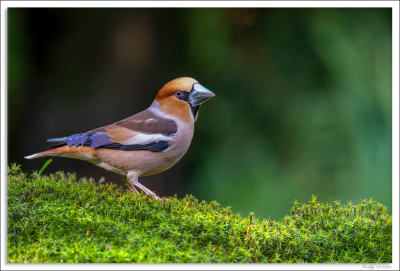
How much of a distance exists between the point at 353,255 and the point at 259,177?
143 inches

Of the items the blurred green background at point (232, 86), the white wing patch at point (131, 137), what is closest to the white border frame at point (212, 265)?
the white wing patch at point (131, 137)

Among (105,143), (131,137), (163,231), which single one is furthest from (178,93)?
(163,231)

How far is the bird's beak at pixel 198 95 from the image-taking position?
14.8 feet

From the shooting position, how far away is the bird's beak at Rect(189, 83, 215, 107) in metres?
4.50

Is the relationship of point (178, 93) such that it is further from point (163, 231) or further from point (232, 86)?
point (232, 86)

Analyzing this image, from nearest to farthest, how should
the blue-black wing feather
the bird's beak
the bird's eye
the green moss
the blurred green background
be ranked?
1. the green moss
2. the blue-black wing feather
3. the bird's beak
4. the bird's eye
5. the blurred green background

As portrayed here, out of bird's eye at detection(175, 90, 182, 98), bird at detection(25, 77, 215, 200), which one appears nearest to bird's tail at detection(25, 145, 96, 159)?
bird at detection(25, 77, 215, 200)

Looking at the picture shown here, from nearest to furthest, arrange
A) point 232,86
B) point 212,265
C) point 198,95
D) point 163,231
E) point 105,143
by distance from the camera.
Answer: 1. point 212,265
2. point 163,231
3. point 105,143
4. point 198,95
5. point 232,86

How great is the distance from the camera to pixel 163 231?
10.7 feet

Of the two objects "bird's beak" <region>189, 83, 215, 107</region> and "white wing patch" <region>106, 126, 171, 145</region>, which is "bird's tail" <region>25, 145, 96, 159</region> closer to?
"white wing patch" <region>106, 126, 171, 145</region>

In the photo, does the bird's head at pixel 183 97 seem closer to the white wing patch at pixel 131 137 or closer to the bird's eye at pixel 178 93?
the bird's eye at pixel 178 93

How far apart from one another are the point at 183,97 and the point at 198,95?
21 centimetres

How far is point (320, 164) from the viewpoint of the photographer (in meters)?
6.80

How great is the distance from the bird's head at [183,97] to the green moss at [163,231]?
1.23 metres
